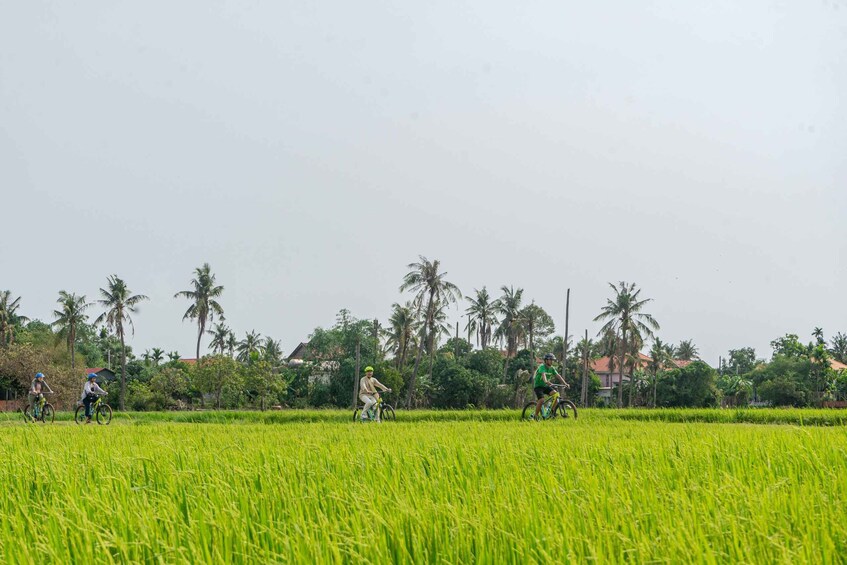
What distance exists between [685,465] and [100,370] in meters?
74.3

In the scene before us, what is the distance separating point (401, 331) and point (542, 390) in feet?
146

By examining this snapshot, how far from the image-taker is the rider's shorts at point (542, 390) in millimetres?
16297

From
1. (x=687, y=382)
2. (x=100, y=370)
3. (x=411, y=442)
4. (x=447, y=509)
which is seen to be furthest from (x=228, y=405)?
(x=447, y=509)

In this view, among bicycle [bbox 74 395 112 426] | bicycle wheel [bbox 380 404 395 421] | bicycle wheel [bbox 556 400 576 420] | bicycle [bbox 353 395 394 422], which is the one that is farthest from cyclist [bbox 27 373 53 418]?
bicycle wheel [bbox 556 400 576 420]

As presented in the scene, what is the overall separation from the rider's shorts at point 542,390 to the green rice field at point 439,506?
9.23m

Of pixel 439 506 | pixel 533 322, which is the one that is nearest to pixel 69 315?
pixel 533 322

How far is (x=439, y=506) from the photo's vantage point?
3.42m

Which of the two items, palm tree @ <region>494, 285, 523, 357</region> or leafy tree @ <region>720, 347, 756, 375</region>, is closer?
palm tree @ <region>494, 285, 523, 357</region>

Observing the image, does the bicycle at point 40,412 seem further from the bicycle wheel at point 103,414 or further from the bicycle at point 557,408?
the bicycle at point 557,408

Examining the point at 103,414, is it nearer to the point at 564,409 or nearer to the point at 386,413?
the point at 386,413

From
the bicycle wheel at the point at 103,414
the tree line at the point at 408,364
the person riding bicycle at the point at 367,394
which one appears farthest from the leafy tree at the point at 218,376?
the person riding bicycle at the point at 367,394

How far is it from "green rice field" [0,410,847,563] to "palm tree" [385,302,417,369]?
51091 millimetres

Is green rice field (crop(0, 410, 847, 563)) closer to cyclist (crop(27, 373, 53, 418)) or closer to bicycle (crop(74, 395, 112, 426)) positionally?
bicycle (crop(74, 395, 112, 426))

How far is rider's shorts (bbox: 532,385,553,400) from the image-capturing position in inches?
642
